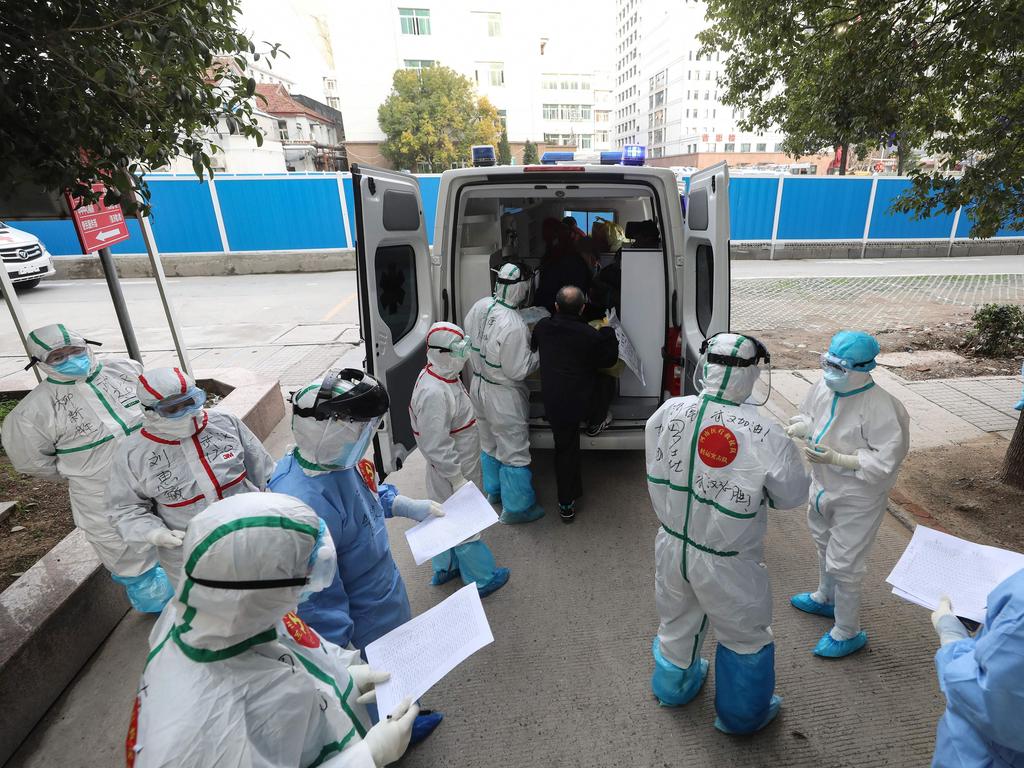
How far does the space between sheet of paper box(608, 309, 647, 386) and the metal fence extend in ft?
36.7

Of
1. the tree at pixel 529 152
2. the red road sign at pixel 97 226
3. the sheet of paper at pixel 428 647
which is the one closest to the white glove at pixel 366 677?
the sheet of paper at pixel 428 647

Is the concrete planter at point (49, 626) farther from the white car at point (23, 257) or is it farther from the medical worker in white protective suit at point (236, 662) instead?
the white car at point (23, 257)

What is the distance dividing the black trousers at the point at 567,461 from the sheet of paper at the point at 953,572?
6.77 feet

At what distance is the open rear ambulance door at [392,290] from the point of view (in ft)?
9.96

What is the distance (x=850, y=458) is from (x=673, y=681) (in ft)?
4.14

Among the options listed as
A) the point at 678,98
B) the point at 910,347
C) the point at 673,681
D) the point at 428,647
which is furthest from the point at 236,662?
the point at 678,98

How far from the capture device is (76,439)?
9.58 ft

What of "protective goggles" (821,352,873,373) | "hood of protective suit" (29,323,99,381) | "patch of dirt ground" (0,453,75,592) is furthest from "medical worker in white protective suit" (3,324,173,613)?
"protective goggles" (821,352,873,373)

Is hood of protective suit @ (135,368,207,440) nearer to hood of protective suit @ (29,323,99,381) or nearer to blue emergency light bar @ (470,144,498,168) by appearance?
hood of protective suit @ (29,323,99,381)

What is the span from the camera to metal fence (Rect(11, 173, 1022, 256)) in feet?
42.8

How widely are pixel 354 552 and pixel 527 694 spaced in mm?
1209

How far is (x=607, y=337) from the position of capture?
3488 mm

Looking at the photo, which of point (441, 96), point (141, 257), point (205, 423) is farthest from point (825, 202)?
point (441, 96)

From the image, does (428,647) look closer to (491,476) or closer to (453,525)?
(453,525)
